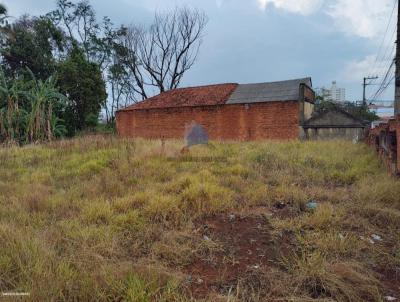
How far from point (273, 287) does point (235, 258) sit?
55 cm

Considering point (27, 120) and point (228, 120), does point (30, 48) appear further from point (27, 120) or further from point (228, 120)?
point (228, 120)

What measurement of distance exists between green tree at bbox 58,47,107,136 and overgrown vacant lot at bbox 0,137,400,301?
19877mm

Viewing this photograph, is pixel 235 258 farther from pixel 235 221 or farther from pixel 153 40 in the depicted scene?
pixel 153 40

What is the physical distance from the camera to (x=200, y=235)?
10.5 feet

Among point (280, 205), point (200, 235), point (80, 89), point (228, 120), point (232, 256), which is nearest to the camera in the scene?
point (232, 256)

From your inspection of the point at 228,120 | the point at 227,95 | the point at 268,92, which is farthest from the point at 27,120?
the point at 268,92

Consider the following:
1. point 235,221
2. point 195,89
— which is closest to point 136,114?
point 195,89

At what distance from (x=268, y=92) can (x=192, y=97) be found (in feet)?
17.9

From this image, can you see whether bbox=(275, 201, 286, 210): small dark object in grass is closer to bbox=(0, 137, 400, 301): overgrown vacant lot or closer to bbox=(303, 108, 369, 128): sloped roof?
bbox=(0, 137, 400, 301): overgrown vacant lot

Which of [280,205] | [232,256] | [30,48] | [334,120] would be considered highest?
[30,48]

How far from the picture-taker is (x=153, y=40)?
32.1 m

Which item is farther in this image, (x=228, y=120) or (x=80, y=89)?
(x=80, y=89)

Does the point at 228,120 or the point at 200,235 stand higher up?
the point at 228,120

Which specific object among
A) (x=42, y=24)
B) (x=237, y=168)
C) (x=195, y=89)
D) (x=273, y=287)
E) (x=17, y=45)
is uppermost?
(x=42, y=24)
